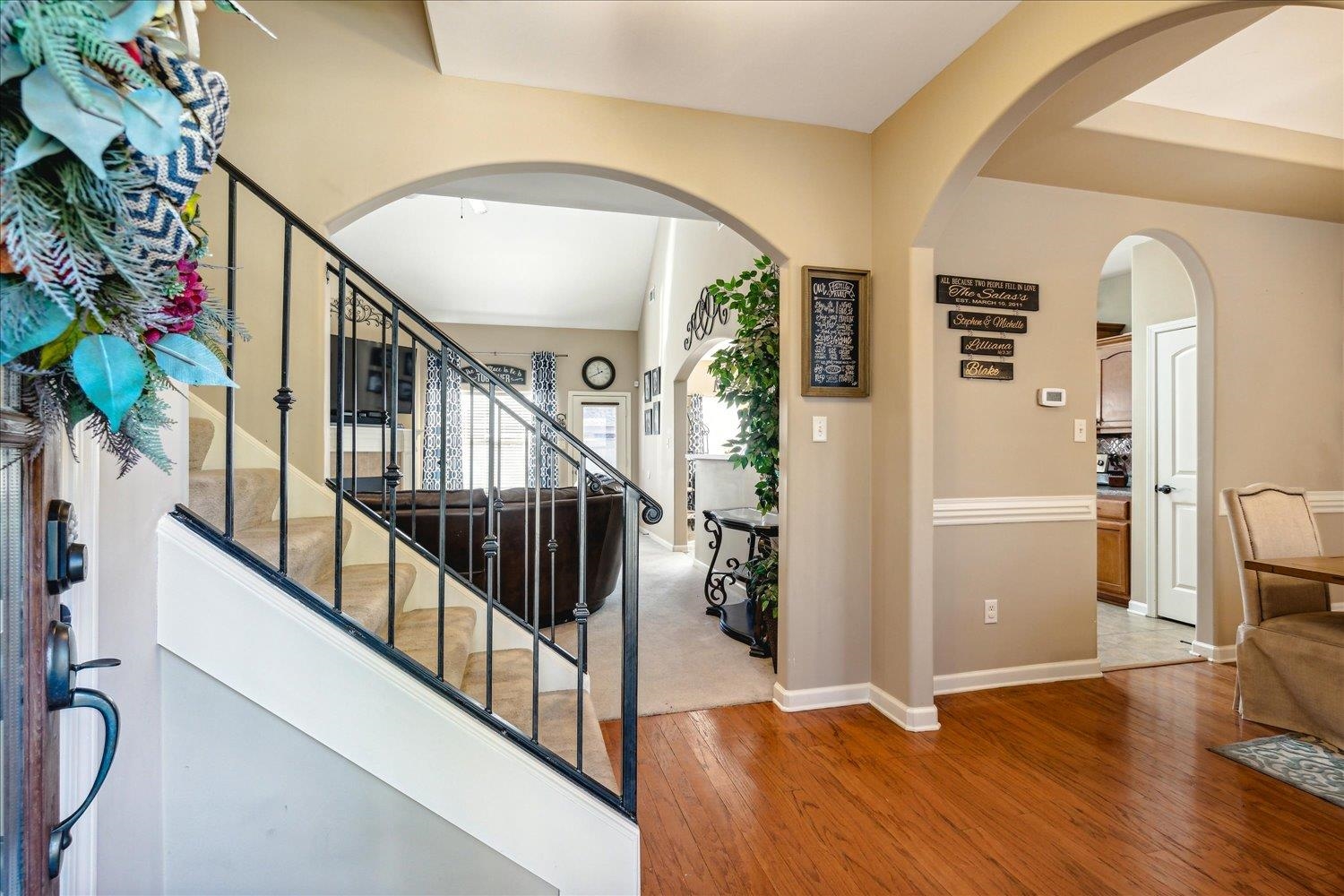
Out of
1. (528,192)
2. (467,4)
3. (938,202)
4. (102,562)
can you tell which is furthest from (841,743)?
(528,192)

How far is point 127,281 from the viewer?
67 centimetres

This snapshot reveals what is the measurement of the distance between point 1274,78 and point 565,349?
738 cm

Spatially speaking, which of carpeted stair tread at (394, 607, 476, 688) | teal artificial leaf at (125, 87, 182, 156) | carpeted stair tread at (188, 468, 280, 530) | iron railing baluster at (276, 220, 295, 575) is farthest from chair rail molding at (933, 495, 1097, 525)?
teal artificial leaf at (125, 87, 182, 156)

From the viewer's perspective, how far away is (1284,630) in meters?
2.41

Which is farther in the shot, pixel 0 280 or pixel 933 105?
pixel 933 105

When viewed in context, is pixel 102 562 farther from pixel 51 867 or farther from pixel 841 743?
pixel 841 743

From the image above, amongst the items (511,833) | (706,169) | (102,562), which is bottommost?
(511,833)

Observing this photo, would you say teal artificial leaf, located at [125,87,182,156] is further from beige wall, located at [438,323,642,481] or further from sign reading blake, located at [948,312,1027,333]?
beige wall, located at [438,323,642,481]

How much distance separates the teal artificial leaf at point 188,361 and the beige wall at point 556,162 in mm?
1659

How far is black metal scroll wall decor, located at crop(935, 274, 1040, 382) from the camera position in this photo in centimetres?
286

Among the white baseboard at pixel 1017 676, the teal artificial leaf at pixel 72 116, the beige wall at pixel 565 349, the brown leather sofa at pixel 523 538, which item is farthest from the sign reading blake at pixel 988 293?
the beige wall at pixel 565 349

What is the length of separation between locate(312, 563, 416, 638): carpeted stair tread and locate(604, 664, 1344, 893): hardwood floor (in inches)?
40.3

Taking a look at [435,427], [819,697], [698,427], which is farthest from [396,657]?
[698,427]

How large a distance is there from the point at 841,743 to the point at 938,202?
2176 millimetres
